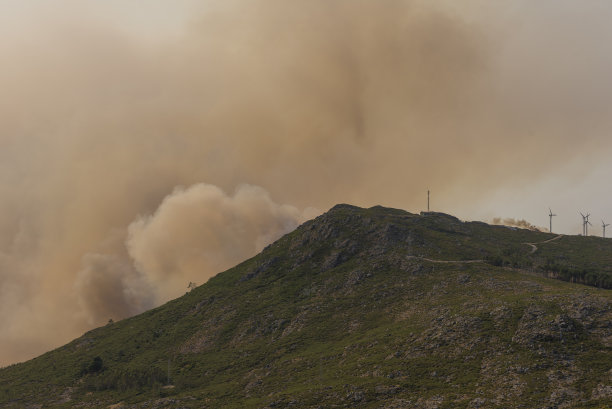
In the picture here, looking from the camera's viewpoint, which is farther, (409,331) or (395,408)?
(409,331)

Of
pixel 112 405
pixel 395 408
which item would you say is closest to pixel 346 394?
pixel 395 408

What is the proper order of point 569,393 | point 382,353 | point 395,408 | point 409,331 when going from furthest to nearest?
point 409,331, point 382,353, point 395,408, point 569,393

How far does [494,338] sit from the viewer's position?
149750 mm

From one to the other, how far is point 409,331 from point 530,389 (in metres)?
60.1

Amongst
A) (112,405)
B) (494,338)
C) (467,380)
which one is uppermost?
(494,338)

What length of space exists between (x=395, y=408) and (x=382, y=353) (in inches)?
1594

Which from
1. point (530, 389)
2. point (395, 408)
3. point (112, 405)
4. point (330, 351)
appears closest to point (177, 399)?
point (112, 405)

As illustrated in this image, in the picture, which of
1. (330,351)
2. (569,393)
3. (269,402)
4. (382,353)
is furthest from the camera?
(330,351)

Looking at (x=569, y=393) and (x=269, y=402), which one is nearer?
(x=569, y=393)

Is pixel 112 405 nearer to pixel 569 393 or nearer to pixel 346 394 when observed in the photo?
pixel 346 394

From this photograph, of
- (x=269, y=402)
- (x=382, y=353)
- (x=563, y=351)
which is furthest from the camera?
(x=382, y=353)

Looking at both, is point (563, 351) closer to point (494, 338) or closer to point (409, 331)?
point (494, 338)

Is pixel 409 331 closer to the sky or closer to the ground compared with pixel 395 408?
closer to the sky

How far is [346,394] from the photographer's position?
459 feet
